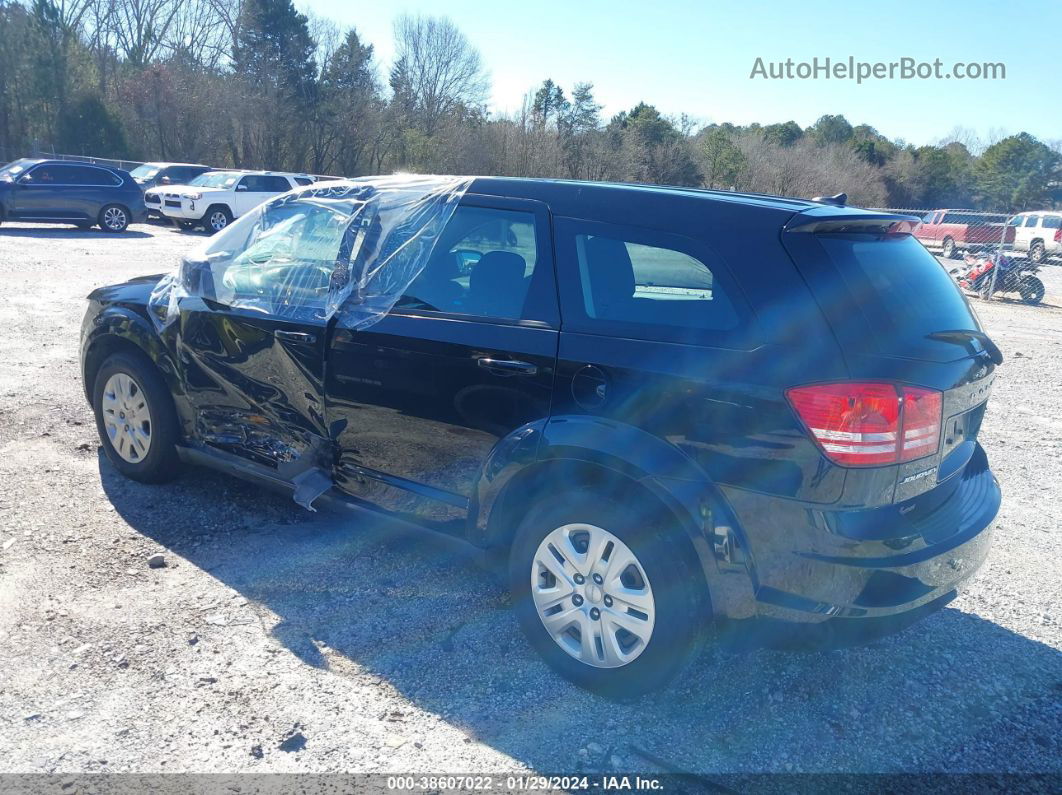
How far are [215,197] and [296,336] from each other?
20.9 m

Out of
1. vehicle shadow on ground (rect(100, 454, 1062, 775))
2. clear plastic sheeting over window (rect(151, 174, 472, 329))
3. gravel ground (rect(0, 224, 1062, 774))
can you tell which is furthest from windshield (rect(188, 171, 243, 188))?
vehicle shadow on ground (rect(100, 454, 1062, 775))

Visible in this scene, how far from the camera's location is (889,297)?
2.92m

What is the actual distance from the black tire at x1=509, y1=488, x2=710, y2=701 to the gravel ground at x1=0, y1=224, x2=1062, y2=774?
0.14 meters

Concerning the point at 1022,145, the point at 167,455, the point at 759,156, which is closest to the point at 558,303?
the point at 167,455

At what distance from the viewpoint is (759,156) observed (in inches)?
1401

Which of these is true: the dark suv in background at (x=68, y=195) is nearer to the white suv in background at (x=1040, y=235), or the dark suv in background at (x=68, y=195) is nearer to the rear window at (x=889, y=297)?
the rear window at (x=889, y=297)

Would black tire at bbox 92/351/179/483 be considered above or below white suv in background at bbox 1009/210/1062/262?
below

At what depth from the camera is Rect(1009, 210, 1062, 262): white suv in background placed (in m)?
27.1

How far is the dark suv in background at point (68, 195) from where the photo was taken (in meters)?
19.6

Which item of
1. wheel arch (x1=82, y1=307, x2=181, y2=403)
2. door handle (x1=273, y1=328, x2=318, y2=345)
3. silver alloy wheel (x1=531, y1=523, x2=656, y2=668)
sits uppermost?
door handle (x1=273, y1=328, x2=318, y2=345)

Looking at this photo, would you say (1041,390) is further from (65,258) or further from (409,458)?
(65,258)

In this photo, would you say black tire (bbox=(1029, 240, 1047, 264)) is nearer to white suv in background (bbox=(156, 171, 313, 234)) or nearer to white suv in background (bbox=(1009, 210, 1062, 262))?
white suv in background (bbox=(1009, 210, 1062, 262))

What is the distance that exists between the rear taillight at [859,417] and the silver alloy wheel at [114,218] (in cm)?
2208

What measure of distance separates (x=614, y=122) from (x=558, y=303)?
1566 inches
